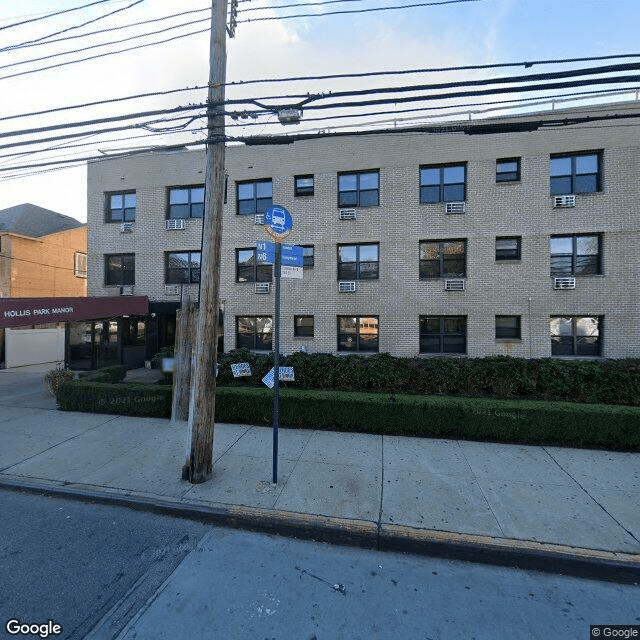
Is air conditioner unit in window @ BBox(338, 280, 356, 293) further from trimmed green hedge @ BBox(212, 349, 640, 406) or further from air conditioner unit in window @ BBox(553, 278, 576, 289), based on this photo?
air conditioner unit in window @ BBox(553, 278, 576, 289)

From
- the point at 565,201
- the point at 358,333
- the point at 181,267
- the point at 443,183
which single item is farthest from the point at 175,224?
the point at 565,201

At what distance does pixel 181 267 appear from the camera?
14.1m

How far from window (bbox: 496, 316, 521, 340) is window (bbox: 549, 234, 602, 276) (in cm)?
211

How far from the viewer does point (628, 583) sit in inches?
121

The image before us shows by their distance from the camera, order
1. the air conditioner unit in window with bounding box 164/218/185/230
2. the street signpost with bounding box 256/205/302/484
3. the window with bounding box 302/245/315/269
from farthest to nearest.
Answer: the air conditioner unit in window with bounding box 164/218/185/230 → the window with bounding box 302/245/315/269 → the street signpost with bounding box 256/205/302/484

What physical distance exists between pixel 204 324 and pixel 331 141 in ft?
35.7

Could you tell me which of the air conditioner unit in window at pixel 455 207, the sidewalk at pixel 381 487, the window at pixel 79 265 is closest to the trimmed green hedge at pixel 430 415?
the sidewalk at pixel 381 487

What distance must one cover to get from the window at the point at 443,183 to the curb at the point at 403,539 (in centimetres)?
1131

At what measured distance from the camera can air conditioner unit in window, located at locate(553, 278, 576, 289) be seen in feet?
36.8

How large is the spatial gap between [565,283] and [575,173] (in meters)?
3.90

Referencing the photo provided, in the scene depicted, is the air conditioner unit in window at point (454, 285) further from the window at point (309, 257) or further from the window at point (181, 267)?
the window at point (181, 267)

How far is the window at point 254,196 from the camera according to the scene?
13.3 m

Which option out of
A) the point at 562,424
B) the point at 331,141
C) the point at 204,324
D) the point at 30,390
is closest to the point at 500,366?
the point at 562,424

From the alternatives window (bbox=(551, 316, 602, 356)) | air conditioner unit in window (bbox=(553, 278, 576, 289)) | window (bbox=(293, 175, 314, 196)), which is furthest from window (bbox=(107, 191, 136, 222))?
window (bbox=(551, 316, 602, 356))
